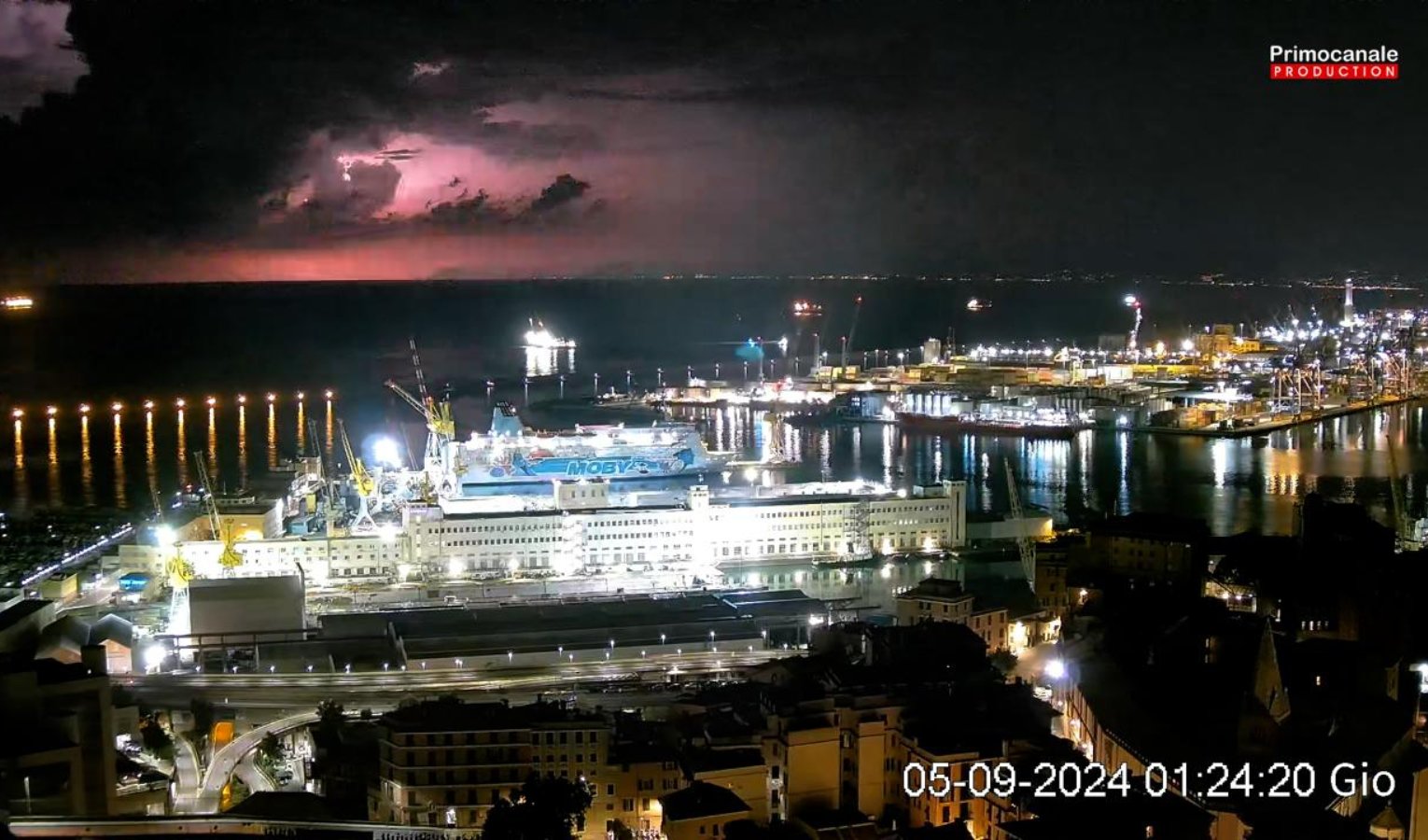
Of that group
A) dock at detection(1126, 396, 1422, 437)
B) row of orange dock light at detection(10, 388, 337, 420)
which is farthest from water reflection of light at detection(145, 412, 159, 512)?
dock at detection(1126, 396, 1422, 437)

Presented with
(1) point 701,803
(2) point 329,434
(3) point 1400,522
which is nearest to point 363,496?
(1) point 701,803

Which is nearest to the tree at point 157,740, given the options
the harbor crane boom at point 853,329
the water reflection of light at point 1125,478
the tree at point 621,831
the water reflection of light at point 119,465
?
the tree at point 621,831

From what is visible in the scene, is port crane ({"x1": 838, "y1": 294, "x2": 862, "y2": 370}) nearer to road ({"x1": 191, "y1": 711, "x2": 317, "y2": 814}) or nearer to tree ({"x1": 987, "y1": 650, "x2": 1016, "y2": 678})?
tree ({"x1": 987, "y1": 650, "x2": 1016, "y2": 678})

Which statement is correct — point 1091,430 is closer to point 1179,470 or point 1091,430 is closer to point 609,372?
point 1179,470

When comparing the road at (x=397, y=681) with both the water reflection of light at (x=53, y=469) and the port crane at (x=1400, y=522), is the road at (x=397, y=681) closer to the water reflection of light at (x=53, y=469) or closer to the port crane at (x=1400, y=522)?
the port crane at (x=1400, y=522)

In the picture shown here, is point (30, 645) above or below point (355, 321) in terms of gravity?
below

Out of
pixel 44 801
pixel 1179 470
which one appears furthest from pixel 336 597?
pixel 1179 470
